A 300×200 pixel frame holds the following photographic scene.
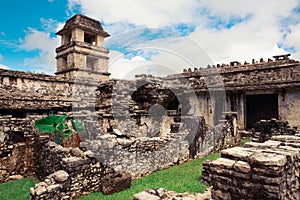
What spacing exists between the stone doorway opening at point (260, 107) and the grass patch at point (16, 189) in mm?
18026

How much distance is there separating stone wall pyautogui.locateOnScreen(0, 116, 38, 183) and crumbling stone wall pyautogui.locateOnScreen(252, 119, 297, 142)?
1010 centimetres

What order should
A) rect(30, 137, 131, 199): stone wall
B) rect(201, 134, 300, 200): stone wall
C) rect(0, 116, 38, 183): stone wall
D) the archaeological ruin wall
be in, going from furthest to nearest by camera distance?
the archaeological ruin wall, rect(0, 116, 38, 183): stone wall, rect(30, 137, 131, 199): stone wall, rect(201, 134, 300, 200): stone wall

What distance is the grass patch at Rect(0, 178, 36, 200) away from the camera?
20.7 ft

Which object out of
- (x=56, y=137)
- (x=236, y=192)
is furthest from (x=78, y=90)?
(x=236, y=192)

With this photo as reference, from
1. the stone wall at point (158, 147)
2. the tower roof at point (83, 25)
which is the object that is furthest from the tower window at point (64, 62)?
the stone wall at point (158, 147)

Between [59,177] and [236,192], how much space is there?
14.6 feet

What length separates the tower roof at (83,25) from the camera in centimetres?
2325

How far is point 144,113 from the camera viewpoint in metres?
14.2

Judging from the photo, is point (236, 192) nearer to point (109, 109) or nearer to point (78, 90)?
point (109, 109)

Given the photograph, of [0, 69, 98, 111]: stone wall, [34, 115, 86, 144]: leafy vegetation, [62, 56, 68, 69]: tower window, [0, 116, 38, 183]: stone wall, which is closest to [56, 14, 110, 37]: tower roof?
[62, 56, 68, 69]: tower window

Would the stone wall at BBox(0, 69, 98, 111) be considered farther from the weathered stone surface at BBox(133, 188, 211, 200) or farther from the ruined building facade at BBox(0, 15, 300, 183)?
the weathered stone surface at BBox(133, 188, 211, 200)

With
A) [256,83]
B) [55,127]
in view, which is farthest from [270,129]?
[55,127]

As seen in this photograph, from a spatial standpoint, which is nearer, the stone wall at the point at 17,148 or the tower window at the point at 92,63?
the stone wall at the point at 17,148

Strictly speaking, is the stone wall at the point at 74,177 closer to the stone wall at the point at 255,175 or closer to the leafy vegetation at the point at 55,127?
the leafy vegetation at the point at 55,127
